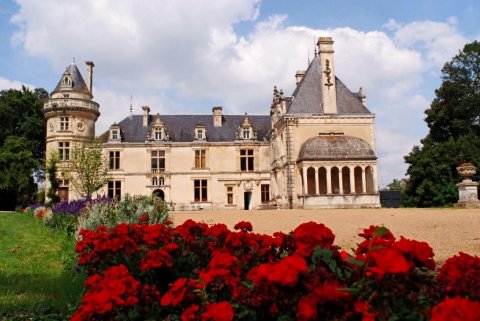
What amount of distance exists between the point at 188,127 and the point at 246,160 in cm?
552

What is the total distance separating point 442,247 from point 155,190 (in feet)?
89.0

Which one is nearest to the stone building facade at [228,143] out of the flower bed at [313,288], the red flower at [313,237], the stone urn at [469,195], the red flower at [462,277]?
the stone urn at [469,195]

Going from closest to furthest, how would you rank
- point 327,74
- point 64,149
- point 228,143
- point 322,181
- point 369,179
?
point 369,179
point 322,181
point 327,74
point 64,149
point 228,143

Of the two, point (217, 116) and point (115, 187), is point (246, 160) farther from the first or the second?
point (115, 187)

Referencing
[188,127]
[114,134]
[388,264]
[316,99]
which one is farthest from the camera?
[188,127]

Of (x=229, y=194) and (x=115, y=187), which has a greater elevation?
(x=115, y=187)

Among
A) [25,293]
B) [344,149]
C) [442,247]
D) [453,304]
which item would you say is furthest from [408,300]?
[344,149]

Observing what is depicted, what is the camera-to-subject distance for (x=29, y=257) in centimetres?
701

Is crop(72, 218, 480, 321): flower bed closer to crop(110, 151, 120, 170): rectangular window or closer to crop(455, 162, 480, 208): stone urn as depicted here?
crop(455, 162, 480, 208): stone urn

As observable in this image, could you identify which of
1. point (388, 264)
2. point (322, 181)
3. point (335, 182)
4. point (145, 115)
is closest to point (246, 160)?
point (322, 181)

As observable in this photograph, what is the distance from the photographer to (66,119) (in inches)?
1252

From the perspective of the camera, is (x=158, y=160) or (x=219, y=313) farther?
(x=158, y=160)

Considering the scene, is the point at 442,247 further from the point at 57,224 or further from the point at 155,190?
the point at 155,190

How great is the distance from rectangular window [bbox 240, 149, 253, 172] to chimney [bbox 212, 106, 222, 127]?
10.5ft
